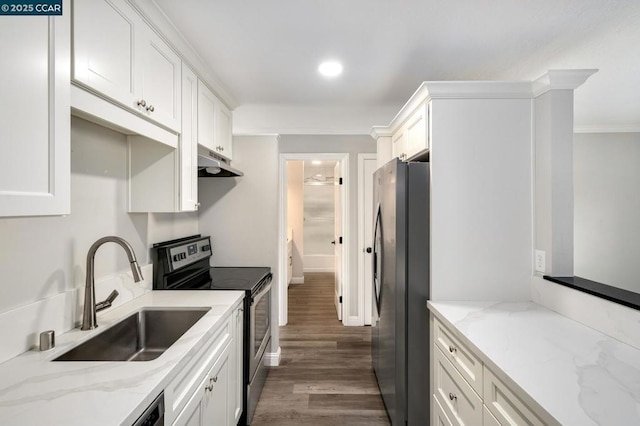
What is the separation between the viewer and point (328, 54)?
6.55 feet

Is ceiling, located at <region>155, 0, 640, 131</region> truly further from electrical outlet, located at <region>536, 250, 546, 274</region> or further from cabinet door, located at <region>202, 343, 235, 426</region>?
cabinet door, located at <region>202, 343, 235, 426</region>

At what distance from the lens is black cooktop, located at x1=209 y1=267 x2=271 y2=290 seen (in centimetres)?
202

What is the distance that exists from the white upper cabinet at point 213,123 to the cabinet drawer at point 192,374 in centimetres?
132

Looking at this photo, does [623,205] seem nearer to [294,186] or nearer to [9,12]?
[294,186]

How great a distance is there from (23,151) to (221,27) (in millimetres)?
1299

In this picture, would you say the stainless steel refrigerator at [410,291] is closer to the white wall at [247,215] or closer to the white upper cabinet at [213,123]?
the white wall at [247,215]

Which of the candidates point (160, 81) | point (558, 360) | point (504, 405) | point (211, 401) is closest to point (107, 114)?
point (160, 81)

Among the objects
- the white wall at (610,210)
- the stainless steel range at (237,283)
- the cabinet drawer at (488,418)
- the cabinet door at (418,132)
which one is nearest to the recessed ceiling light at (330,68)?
the cabinet door at (418,132)

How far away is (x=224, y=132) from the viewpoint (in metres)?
2.53

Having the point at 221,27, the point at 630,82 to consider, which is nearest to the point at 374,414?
the point at 221,27

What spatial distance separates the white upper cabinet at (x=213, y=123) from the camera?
207 centimetres

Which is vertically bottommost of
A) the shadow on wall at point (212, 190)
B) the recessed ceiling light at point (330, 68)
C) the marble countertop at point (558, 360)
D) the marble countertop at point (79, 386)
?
the marble countertop at point (558, 360)

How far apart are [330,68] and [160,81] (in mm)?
1212

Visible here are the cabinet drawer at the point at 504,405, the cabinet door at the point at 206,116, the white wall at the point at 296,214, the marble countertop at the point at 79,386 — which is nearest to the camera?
the marble countertop at the point at 79,386
